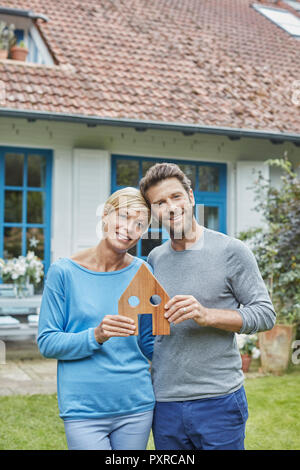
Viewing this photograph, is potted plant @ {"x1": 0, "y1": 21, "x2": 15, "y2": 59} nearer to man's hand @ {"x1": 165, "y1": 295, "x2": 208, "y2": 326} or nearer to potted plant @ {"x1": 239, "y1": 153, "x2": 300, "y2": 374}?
potted plant @ {"x1": 239, "y1": 153, "x2": 300, "y2": 374}

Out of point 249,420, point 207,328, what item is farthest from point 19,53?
point 207,328

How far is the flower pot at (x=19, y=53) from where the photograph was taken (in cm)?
796

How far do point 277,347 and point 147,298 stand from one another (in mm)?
4556

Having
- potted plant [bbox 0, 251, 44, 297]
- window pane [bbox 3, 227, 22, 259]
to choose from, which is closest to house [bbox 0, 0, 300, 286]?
window pane [bbox 3, 227, 22, 259]

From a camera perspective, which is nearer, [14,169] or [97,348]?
[97,348]

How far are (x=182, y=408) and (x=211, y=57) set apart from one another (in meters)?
8.42

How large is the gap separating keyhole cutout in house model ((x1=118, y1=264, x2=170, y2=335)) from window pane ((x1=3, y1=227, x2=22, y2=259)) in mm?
6001

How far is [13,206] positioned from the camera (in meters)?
7.62

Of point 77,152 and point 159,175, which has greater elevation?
point 77,152

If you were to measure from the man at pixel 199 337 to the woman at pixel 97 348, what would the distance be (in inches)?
3.4

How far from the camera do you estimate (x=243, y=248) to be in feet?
6.32

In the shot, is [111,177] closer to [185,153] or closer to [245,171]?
[185,153]

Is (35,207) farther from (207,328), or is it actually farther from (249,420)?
(207,328)

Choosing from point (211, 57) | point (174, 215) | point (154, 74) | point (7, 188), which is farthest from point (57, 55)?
point (174, 215)
